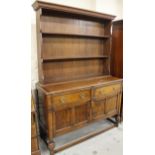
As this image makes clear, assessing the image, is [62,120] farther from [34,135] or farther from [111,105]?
[111,105]

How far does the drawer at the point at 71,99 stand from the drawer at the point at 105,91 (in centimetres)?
15

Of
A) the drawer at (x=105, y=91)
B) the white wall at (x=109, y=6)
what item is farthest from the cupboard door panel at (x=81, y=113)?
the white wall at (x=109, y=6)

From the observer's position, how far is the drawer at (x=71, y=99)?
1.82 meters

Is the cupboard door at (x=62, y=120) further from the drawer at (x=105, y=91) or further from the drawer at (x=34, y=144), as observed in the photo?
the drawer at (x=105, y=91)

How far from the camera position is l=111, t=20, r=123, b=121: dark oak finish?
8.37 feet

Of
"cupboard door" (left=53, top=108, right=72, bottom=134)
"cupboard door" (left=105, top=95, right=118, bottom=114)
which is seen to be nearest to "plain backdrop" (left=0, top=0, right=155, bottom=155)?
"cupboard door" (left=53, top=108, right=72, bottom=134)

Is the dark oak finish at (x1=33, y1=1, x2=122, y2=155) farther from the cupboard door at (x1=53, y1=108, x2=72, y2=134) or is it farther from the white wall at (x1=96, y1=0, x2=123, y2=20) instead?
the white wall at (x1=96, y1=0, x2=123, y2=20)
